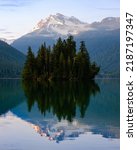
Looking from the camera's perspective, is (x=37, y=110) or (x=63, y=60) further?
(x=63, y=60)

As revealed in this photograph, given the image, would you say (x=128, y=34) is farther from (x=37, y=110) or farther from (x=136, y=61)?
(x=37, y=110)

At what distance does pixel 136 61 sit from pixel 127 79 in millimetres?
599

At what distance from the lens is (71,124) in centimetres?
2341

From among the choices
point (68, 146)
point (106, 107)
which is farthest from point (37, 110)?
point (68, 146)

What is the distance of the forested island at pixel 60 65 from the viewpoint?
106 m

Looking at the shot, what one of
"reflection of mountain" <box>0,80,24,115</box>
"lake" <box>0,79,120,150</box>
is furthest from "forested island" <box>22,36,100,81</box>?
"lake" <box>0,79,120,150</box>

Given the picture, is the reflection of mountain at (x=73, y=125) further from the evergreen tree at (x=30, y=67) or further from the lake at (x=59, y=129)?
the evergreen tree at (x=30, y=67)

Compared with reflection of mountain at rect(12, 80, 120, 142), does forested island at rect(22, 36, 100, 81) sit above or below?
above

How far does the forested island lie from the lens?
10638 cm

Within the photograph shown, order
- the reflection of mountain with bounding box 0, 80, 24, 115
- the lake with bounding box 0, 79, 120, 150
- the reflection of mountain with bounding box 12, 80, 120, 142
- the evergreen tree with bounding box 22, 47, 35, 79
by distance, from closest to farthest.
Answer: the lake with bounding box 0, 79, 120, 150
the reflection of mountain with bounding box 12, 80, 120, 142
the reflection of mountain with bounding box 0, 80, 24, 115
the evergreen tree with bounding box 22, 47, 35, 79

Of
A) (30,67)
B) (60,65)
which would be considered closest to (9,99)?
(60,65)

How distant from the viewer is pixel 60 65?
106875 mm

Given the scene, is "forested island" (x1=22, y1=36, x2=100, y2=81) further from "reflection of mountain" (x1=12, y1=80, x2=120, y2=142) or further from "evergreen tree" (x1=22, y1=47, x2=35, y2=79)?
"reflection of mountain" (x1=12, y1=80, x2=120, y2=142)

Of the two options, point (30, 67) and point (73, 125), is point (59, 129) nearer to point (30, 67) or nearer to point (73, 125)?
point (73, 125)
